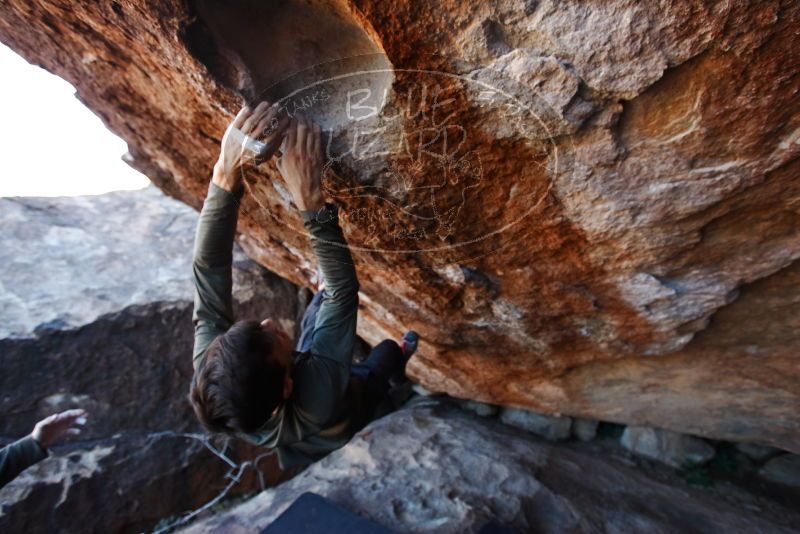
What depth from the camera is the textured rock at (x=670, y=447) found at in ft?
9.75

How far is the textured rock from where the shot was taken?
2.97 metres

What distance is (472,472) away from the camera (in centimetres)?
230

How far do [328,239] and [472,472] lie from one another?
1.58 m

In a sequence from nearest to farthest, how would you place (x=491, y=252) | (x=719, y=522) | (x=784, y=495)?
(x=491, y=252) < (x=719, y=522) < (x=784, y=495)

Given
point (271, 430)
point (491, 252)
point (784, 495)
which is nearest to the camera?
point (271, 430)

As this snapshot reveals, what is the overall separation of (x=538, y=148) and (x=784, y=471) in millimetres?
2868

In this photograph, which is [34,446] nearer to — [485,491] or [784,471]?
[485,491]

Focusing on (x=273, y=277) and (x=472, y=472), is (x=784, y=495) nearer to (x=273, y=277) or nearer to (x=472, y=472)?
(x=472, y=472)

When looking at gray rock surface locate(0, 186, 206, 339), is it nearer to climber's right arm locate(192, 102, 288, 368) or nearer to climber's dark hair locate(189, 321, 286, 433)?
climber's right arm locate(192, 102, 288, 368)

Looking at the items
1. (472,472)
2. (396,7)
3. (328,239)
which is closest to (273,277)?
(472,472)

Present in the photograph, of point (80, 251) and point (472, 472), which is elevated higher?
point (80, 251)

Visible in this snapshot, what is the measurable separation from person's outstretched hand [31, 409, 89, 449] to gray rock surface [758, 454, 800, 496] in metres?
3.90

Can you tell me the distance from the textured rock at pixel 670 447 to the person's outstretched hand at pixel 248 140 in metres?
3.14

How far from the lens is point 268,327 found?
1418 mm
